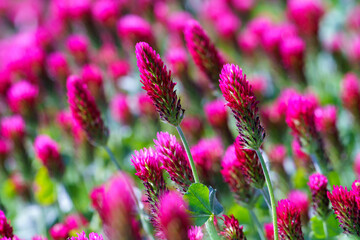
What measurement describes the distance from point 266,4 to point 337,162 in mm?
4265

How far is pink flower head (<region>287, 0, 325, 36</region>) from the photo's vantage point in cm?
367

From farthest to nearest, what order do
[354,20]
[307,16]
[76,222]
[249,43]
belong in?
1. [354,20]
2. [249,43]
3. [307,16]
4. [76,222]

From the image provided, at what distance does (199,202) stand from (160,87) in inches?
16.1

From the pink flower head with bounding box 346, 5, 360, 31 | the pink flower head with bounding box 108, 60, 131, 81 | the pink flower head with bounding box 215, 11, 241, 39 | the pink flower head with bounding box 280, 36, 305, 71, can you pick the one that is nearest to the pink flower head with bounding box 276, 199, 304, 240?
the pink flower head with bounding box 280, 36, 305, 71

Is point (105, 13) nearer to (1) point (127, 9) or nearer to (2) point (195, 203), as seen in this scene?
(1) point (127, 9)

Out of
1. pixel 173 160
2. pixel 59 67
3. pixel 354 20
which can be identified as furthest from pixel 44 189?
pixel 354 20

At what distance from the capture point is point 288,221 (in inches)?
63.7

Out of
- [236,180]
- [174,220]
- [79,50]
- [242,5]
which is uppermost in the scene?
[242,5]

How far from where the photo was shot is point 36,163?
4266mm

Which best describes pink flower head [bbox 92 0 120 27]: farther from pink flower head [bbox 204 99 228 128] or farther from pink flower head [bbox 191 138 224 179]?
pink flower head [bbox 191 138 224 179]

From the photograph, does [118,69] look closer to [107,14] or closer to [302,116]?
[107,14]

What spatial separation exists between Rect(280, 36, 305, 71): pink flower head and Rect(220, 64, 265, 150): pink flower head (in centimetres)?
179

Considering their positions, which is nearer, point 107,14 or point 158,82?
point 158,82

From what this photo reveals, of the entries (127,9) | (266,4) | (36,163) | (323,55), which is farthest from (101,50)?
(266,4)
